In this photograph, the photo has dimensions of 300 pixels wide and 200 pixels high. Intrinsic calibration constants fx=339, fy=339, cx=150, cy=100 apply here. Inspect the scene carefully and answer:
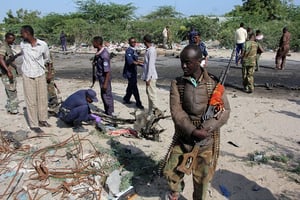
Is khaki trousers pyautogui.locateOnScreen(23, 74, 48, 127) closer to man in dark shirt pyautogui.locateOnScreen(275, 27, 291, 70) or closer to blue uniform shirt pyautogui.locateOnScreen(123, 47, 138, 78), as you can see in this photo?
blue uniform shirt pyautogui.locateOnScreen(123, 47, 138, 78)

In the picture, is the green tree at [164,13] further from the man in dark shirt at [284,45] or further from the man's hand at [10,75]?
the man's hand at [10,75]

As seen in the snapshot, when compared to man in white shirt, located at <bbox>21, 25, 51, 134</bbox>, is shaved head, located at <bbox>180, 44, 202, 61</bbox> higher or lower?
higher

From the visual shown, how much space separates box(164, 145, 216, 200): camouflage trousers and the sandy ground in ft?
2.19

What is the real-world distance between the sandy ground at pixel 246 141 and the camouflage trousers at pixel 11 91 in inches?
7.0

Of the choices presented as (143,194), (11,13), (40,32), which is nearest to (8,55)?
(143,194)

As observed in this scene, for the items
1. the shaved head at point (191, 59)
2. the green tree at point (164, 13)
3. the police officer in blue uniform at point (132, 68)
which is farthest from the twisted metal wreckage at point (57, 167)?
the green tree at point (164, 13)

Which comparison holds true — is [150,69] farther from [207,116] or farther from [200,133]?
[200,133]

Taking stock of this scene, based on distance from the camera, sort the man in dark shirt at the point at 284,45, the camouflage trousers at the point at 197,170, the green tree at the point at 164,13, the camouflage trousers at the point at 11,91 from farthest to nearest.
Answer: the green tree at the point at 164,13 → the man in dark shirt at the point at 284,45 → the camouflage trousers at the point at 11,91 → the camouflage trousers at the point at 197,170

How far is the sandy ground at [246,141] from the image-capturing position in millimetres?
4164

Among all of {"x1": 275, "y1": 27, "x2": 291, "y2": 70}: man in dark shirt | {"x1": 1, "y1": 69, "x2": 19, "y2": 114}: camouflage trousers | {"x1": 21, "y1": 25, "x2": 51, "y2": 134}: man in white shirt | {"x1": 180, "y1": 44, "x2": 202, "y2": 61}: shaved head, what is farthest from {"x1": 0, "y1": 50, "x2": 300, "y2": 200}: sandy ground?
{"x1": 275, "y1": 27, "x2": 291, "y2": 70}: man in dark shirt

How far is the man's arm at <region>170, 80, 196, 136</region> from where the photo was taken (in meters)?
3.09

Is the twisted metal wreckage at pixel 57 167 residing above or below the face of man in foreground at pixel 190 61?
below

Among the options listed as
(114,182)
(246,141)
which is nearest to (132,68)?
(246,141)

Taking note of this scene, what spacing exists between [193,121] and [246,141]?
285cm
